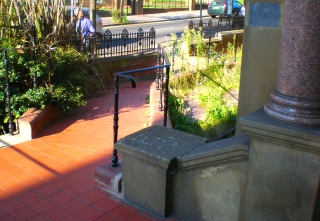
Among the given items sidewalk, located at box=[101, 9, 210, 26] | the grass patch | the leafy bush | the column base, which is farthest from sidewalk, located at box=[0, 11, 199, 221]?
sidewalk, located at box=[101, 9, 210, 26]

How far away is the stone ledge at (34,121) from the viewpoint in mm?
5660

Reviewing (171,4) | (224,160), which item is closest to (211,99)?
(224,160)

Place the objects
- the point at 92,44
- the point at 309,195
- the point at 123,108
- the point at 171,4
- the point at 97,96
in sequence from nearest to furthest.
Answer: the point at 309,195
the point at 123,108
the point at 97,96
the point at 92,44
the point at 171,4

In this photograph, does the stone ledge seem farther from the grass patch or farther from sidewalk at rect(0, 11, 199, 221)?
the grass patch

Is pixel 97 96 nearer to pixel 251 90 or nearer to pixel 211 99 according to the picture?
pixel 211 99

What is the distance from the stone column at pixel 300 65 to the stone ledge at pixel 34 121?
391 centimetres

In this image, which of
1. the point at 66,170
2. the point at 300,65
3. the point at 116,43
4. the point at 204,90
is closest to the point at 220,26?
the point at 116,43

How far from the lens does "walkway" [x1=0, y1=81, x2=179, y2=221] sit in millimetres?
3762

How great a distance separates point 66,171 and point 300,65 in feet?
9.86

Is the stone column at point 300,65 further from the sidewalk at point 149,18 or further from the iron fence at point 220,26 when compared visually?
the sidewalk at point 149,18

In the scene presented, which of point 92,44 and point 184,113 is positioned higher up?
point 92,44

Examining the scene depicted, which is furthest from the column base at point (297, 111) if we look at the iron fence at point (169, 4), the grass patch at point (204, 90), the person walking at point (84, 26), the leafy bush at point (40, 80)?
the iron fence at point (169, 4)

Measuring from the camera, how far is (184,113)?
22.7 feet

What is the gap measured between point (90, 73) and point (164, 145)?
5.57 metres
